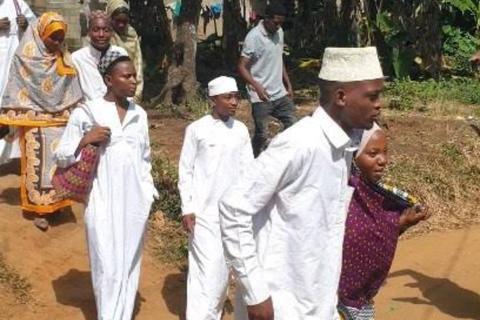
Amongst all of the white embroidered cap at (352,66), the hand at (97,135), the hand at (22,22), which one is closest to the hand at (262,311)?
the white embroidered cap at (352,66)

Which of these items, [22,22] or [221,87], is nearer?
[221,87]

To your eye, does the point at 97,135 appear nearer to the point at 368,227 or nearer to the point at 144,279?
the point at 368,227

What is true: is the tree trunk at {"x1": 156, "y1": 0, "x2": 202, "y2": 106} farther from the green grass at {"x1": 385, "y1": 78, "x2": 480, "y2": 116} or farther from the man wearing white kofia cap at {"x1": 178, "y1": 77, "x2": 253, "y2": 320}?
the man wearing white kofia cap at {"x1": 178, "y1": 77, "x2": 253, "y2": 320}

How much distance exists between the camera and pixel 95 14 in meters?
6.42

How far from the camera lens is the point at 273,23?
324 inches

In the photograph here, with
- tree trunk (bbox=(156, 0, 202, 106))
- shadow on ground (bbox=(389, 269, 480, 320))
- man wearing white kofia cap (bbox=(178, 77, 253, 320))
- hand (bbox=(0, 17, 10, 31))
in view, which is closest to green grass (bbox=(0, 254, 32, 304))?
man wearing white kofia cap (bbox=(178, 77, 253, 320))

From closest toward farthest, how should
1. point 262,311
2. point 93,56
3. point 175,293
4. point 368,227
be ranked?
point 262,311 < point 368,227 < point 93,56 < point 175,293

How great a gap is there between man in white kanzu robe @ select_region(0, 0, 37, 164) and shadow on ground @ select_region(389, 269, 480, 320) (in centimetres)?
353

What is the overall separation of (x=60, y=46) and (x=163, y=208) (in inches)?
69.1

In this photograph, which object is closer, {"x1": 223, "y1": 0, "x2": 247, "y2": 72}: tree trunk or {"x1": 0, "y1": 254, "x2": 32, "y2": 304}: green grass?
{"x1": 0, "y1": 254, "x2": 32, "y2": 304}: green grass

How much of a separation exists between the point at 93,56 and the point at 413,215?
10.7 ft

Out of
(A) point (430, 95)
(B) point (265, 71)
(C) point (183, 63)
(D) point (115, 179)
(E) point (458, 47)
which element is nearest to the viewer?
(D) point (115, 179)

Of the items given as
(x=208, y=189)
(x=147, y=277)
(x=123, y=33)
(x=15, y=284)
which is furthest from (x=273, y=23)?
(x=15, y=284)

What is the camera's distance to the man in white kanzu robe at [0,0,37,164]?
25.6 ft
